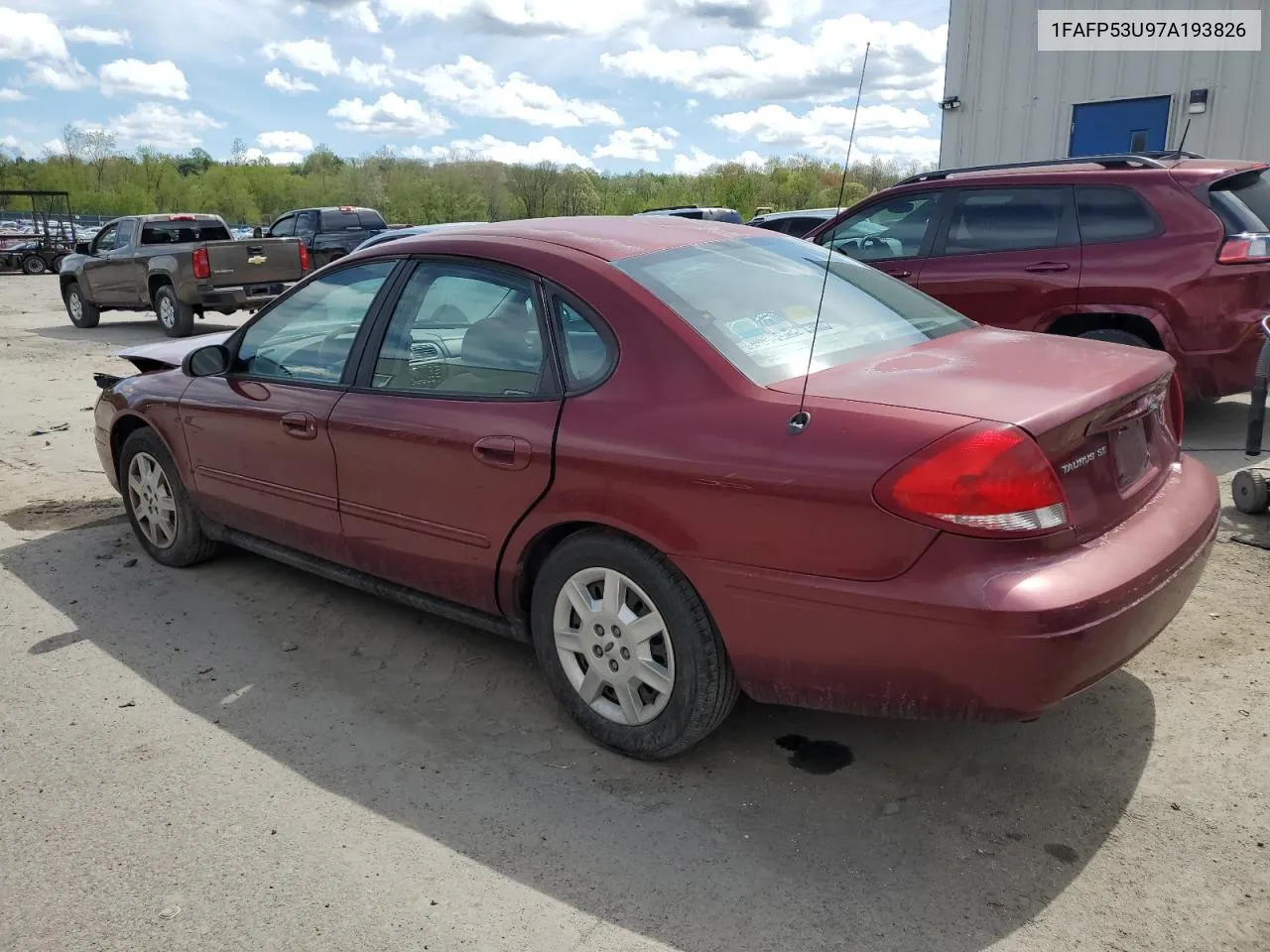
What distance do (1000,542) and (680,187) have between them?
6147 cm

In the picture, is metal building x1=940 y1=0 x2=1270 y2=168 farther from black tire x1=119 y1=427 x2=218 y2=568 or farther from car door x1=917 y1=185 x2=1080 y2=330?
black tire x1=119 y1=427 x2=218 y2=568

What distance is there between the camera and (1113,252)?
6.36 meters

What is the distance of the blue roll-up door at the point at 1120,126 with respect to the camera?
12.9 metres

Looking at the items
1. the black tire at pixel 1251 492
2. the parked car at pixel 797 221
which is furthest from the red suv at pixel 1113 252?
the parked car at pixel 797 221

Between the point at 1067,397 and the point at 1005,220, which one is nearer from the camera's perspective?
the point at 1067,397

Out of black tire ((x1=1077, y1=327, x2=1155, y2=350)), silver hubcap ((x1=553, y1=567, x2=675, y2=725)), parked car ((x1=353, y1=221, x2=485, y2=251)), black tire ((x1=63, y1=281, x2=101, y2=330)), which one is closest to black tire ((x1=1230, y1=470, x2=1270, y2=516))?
black tire ((x1=1077, y1=327, x2=1155, y2=350))

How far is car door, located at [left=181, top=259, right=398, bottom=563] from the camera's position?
12.9 feet

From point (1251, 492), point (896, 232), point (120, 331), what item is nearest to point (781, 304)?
point (1251, 492)

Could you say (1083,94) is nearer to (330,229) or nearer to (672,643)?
(672,643)

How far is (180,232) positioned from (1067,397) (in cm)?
1631

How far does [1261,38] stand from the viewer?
11.7 meters

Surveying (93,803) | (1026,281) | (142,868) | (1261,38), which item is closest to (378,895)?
(142,868)

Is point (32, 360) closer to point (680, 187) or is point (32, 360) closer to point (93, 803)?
point (93, 803)

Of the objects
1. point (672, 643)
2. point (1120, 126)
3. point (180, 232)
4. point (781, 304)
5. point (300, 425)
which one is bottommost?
point (672, 643)
